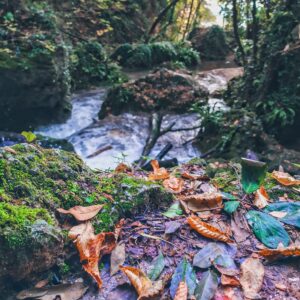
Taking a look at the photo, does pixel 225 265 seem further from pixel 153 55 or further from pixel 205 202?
pixel 153 55

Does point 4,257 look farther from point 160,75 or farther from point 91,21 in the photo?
point 91,21

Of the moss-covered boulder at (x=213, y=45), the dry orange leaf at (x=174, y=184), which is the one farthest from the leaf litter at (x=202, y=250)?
the moss-covered boulder at (x=213, y=45)

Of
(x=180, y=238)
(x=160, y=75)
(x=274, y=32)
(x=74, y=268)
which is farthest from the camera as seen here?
(x=160, y=75)

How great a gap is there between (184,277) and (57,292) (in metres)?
0.62

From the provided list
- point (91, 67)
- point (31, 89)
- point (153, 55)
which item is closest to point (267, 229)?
point (31, 89)

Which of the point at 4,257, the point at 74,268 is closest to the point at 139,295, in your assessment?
the point at 74,268

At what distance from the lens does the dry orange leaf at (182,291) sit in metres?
1.51

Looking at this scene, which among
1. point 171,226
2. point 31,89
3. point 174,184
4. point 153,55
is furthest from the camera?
point 153,55

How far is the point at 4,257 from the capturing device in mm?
1444

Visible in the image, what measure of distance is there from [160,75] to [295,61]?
444 cm

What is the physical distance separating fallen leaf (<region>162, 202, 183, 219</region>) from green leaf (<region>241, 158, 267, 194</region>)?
0.48 m

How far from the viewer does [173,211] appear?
216 cm

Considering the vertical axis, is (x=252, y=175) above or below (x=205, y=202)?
above

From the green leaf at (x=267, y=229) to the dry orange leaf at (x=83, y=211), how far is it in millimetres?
957
